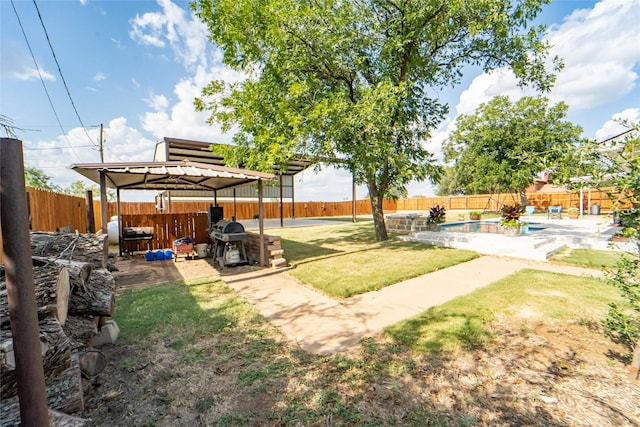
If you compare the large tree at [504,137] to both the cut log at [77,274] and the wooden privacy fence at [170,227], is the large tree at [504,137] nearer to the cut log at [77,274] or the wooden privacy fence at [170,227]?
the wooden privacy fence at [170,227]

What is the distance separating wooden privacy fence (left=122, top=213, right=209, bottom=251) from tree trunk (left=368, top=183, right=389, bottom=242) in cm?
555

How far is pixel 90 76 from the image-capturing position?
935 centimetres

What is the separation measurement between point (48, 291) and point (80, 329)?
2.61 ft

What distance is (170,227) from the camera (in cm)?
926

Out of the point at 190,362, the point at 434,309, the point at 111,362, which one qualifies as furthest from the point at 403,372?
the point at 111,362

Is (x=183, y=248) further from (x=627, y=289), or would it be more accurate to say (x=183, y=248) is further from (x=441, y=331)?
(x=627, y=289)

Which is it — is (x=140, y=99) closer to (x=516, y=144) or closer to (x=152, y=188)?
(x=152, y=188)

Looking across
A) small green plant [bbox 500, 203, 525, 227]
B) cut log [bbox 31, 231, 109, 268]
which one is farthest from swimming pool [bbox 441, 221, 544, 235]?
cut log [bbox 31, 231, 109, 268]

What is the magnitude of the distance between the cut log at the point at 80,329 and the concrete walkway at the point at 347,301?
6.06 ft

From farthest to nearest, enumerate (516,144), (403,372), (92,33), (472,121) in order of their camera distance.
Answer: (472,121)
(516,144)
(92,33)
(403,372)

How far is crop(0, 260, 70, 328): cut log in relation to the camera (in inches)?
69.0

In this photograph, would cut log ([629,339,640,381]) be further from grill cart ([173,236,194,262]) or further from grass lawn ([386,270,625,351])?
grill cart ([173,236,194,262])

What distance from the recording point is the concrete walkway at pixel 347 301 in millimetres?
3195

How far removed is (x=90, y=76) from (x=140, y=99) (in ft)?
5.52
